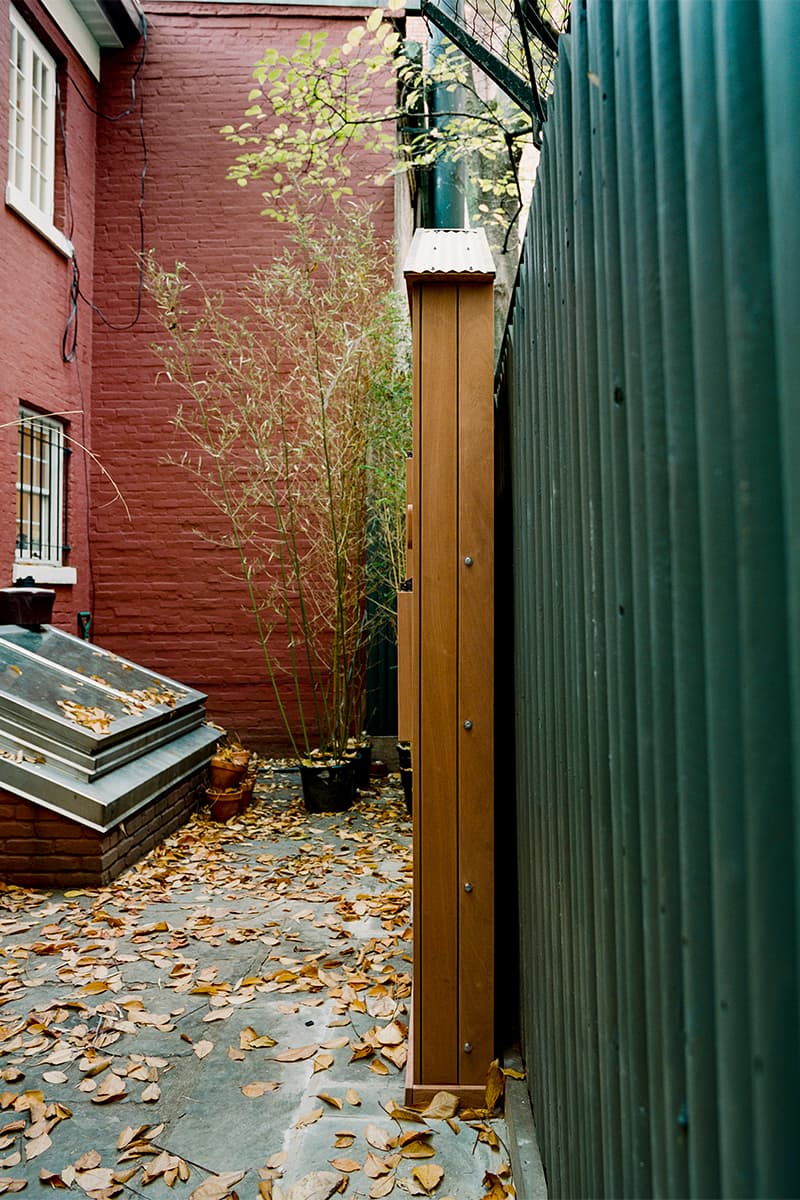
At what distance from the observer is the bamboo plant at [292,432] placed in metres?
7.08

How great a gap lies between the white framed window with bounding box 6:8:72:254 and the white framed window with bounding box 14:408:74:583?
1.69 metres

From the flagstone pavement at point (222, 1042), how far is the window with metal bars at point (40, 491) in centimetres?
354

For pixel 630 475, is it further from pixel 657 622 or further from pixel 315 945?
pixel 315 945

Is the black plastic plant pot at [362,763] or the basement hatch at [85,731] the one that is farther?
the black plastic plant pot at [362,763]

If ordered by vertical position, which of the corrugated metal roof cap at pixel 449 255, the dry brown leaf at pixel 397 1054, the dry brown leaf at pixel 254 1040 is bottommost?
the dry brown leaf at pixel 254 1040

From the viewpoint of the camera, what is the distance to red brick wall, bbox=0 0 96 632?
6707 mm

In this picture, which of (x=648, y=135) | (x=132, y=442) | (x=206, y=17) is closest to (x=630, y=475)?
(x=648, y=135)

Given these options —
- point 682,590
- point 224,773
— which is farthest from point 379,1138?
point 224,773

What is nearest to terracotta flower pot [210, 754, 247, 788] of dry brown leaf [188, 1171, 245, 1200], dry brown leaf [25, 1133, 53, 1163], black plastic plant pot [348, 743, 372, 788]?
black plastic plant pot [348, 743, 372, 788]

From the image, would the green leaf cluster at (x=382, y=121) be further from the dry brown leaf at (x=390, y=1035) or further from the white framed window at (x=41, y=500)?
the dry brown leaf at (x=390, y=1035)

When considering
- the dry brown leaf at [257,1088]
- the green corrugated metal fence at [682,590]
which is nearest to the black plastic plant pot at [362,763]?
the dry brown leaf at [257,1088]

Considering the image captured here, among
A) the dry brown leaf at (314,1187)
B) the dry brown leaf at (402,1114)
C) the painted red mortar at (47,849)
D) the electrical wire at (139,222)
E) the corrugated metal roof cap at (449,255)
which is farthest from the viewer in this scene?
the electrical wire at (139,222)

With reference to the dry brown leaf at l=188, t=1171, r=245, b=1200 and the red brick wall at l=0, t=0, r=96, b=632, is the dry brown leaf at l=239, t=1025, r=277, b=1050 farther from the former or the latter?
the red brick wall at l=0, t=0, r=96, b=632

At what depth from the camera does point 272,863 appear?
16.5 feet
